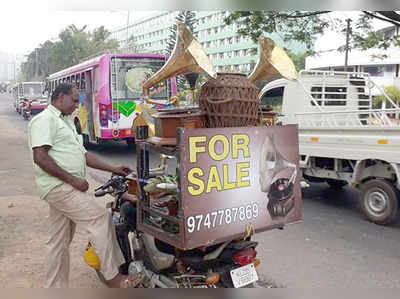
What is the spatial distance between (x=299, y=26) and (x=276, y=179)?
8223mm

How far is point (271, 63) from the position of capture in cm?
307

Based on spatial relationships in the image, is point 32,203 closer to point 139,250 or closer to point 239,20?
point 139,250

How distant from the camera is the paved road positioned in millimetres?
3755

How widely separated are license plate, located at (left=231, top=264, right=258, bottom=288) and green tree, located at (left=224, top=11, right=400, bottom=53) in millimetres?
7551

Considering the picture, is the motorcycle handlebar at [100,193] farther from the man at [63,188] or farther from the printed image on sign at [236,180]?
the printed image on sign at [236,180]

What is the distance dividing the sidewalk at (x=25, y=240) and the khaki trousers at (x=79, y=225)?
1.27 feet

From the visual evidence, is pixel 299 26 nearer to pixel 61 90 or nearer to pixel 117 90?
pixel 117 90

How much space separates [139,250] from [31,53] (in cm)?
6363

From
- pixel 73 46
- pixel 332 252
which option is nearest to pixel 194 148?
pixel 332 252

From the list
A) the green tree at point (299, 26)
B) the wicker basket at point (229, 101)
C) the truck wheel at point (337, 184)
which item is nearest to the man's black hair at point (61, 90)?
the wicker basket at point (229, 101)
